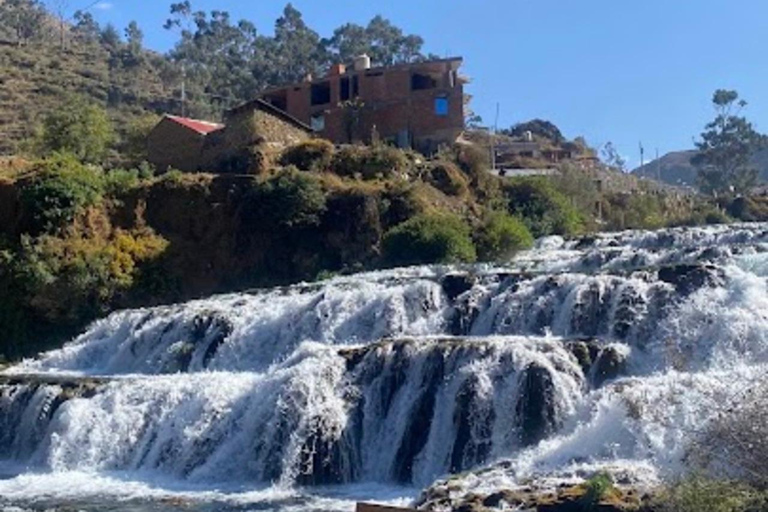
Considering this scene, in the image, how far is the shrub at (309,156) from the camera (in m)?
39.9

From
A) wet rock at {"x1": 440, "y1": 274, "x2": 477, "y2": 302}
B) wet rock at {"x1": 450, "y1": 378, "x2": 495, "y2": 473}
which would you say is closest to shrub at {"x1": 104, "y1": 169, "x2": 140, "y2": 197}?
wet rock at {"x1": 440, "y1": 274, "x2": 477, "y2": 302}

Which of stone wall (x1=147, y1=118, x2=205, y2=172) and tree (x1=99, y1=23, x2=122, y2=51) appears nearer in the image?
stone wall (x1=147, y1=118, x2=205, y2=172)

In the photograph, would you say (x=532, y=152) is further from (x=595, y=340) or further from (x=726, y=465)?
(x=726, y=465)

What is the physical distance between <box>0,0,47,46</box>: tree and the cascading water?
71.9m

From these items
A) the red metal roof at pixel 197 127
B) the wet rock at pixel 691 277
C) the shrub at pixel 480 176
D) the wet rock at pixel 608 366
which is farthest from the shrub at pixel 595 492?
the red metal roof at pixel 197 127

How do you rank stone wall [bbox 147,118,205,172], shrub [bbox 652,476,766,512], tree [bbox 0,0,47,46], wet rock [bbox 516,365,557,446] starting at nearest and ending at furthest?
shrub [bbox 652,476,766,512], wet rock [bbox 516,365,557,446], stone wall [bbox 147,118,205,172], tree [bbox 0,0,47,46]

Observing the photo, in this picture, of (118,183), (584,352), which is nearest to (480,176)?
(118,183)

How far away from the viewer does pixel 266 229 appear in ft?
121

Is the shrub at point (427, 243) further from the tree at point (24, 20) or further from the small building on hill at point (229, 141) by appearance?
the tree at point (24, 20)

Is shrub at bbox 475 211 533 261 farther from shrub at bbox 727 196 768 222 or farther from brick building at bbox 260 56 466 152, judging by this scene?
shrub at bbox 727 196 768 222

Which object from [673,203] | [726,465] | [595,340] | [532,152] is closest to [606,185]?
[673,203]

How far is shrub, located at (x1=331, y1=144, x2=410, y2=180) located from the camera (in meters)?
40.1

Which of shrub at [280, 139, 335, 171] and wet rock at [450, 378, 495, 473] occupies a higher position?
shrub at [280, 139, 335, 171]

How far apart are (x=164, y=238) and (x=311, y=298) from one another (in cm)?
1203
